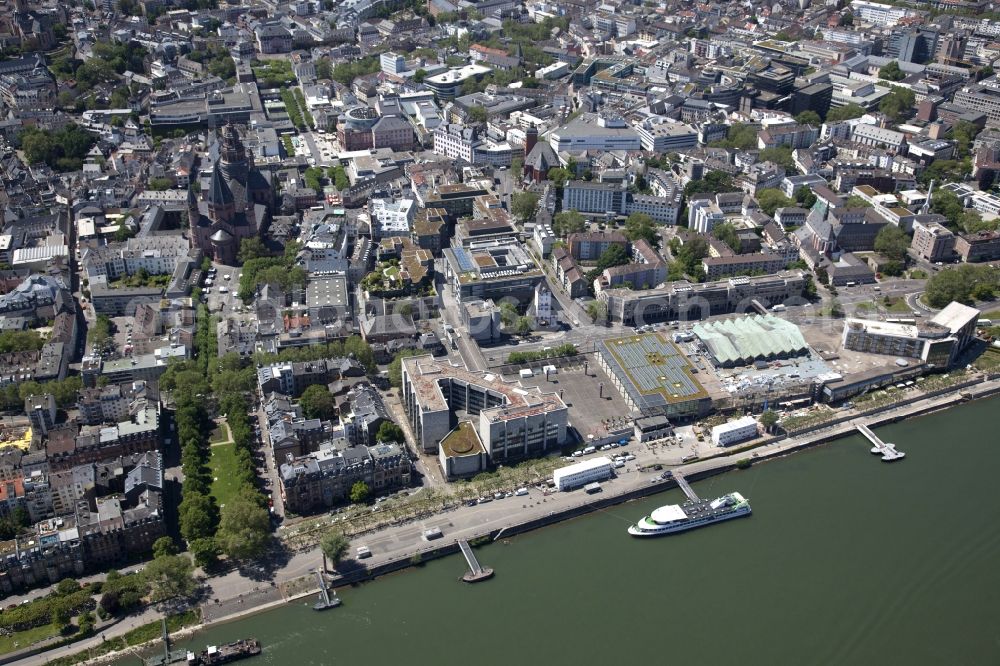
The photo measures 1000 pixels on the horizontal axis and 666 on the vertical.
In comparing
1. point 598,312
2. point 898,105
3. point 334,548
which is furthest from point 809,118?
point 334,548

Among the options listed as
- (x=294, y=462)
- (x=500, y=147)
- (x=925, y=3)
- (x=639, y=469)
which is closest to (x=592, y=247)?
(x=500, y=147)

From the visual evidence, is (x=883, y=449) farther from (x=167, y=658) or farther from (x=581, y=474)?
(x=167, y=658)

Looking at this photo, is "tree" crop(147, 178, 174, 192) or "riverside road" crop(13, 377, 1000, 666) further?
"tree" crop(147, 178, 174, 192)

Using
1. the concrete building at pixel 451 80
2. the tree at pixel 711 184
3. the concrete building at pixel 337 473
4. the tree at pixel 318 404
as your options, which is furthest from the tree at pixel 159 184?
the tree at pixel 711 184

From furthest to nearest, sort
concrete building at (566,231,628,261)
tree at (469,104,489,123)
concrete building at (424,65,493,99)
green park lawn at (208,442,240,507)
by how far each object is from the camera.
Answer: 1. concrete building at (424,65,493,99)
2. tree at (469,104,489,123)
3. concrete building at (566,231,628,261)
4. green park lawn at (208,442,240,507)

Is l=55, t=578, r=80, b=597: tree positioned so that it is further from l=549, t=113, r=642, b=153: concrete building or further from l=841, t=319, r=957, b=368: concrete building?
l=549, t=113, r=642, b=153: concrete building

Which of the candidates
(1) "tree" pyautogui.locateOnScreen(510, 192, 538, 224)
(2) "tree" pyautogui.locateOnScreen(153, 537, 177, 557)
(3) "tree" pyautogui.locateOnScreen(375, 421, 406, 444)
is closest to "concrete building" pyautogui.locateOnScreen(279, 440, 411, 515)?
(3) "tree" pyautogui.locateOnScreen(375, 421, 406, 444)

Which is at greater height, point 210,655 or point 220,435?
point 220,435
